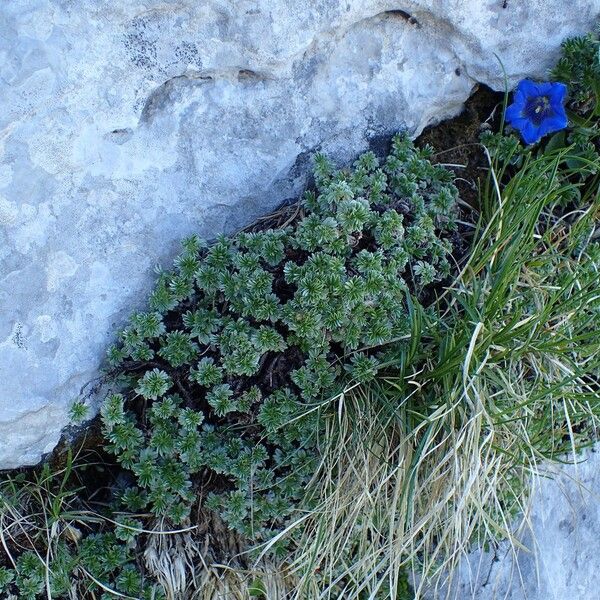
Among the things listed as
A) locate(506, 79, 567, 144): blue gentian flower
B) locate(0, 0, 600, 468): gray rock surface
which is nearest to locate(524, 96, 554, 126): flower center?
locate(506, 79, 567, 144): blue gentian flower

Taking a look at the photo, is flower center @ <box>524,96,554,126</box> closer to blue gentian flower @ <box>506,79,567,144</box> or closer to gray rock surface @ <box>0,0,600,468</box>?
blue gentian flower @ <box>506,79,567,144</box>

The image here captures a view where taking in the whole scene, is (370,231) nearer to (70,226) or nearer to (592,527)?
(70,226)

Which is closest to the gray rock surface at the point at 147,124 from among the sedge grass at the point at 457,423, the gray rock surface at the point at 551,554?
the sedge grass at the point at 457,423

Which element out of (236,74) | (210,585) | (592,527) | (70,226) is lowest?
(592,527)

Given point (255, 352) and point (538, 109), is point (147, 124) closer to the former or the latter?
point (255, 352)


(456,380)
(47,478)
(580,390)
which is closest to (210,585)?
(47,478)

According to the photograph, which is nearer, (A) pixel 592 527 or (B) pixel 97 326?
(B) pixel 97 326

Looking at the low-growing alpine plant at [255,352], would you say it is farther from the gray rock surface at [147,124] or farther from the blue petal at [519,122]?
Answer: the blue petal at [519,122]
